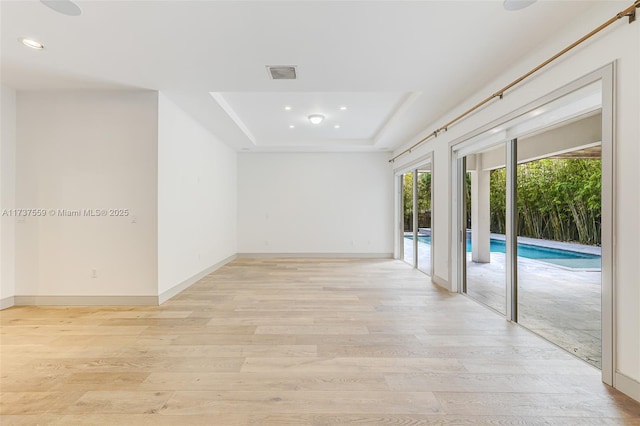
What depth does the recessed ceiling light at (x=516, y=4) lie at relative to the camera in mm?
2119

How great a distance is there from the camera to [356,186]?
7.93 meters

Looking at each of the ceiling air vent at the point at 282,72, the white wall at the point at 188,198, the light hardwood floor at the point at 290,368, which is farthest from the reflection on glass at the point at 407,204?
the ceiling air vent at the point at 282,72

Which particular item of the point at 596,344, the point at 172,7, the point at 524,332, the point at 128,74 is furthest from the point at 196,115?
the point at 596,344

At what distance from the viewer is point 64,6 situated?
2.18m

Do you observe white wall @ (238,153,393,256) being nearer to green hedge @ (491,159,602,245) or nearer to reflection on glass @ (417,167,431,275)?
reflection on glass @ (417,167,431,275)

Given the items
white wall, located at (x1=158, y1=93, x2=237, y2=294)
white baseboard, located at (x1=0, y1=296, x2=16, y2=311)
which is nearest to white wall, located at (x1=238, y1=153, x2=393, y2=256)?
white wall, located at (x1=158, y1=93, x2=237, y2=294)

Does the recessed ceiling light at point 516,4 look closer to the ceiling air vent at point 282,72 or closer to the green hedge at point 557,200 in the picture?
the green hedge at point 557,200

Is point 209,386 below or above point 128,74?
below

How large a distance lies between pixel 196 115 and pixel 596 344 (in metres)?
5.91

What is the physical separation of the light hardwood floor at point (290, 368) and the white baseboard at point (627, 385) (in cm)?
6

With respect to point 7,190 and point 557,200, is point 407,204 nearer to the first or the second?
point 557,200

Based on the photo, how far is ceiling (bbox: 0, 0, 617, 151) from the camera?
88.3 inches

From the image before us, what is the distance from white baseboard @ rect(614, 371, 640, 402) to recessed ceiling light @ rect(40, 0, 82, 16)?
4771mm

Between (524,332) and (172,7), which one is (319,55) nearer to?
(172,7)
